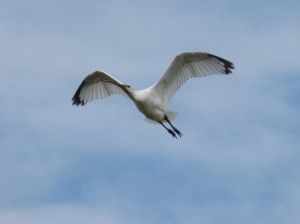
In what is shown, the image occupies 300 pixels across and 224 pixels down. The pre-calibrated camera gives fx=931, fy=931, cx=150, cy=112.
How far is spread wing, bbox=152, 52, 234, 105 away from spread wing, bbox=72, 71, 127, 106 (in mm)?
1446

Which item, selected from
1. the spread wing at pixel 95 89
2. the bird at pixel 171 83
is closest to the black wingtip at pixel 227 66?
the bird at pixel 171 83

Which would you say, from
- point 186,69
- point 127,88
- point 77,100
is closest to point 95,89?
→ point 77,100

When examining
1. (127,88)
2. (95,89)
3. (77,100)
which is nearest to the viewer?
(127,88)

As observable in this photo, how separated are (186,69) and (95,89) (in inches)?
122

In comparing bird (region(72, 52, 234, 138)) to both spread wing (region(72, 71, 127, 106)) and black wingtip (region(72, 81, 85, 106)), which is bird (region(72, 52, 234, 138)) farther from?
black wingtip (region(72, 81, 85, 106))

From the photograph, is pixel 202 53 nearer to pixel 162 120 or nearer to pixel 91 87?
pixel 162 120

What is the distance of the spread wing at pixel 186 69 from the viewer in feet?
81.7

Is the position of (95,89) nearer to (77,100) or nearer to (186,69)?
(77,100)

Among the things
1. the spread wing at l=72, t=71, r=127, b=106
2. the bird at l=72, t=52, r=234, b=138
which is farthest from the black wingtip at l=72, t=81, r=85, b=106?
the bird at l=72, t=52, r=234, b=138

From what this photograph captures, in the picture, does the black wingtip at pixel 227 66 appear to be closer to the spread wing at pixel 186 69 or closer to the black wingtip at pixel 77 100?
the spread wing at pixel 186 69

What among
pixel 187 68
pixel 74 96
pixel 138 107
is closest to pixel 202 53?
pixel 187 68

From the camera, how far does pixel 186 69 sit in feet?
82.4

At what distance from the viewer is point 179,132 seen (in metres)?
25.4

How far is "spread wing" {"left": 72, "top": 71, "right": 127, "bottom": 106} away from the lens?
2639cm
